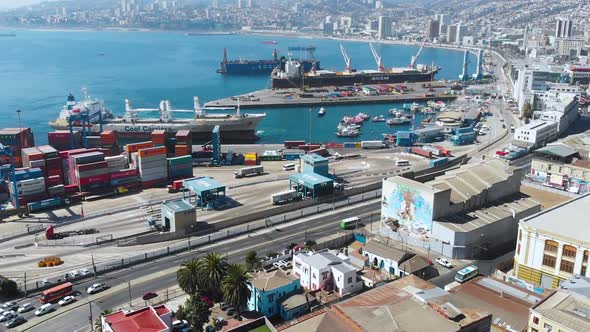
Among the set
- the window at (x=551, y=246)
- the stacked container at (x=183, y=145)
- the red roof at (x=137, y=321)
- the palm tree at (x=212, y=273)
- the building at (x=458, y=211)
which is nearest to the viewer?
the red roof at (x=137, y=321)

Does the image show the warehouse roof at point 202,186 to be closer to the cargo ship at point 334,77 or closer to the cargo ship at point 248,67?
the cargo ship at point 334,77

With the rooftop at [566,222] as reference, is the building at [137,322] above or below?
below

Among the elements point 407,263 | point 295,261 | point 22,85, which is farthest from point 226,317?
point 22,85

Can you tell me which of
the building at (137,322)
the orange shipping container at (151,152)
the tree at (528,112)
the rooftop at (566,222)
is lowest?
the building at (137,322)

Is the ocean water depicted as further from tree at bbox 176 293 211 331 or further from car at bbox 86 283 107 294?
tree at bbox 176 293 211 331

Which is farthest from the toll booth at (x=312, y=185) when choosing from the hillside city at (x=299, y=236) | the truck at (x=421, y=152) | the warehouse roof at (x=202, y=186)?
the truck at (x=421, y=152)

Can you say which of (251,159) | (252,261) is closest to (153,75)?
(251,159)

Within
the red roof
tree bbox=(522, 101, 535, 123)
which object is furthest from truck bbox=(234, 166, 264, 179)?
tree bbox=(522, 101, 535, 123)
